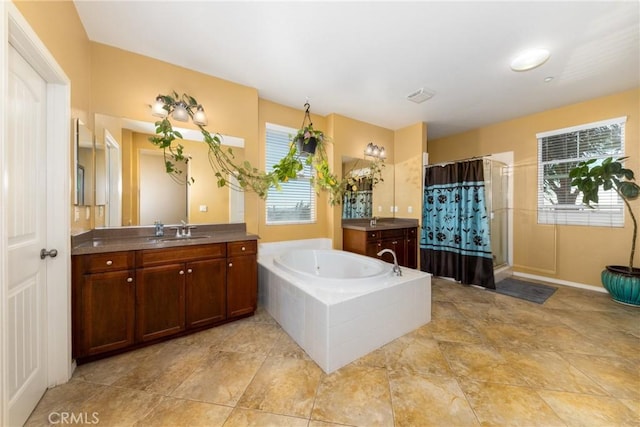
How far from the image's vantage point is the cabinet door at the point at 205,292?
6.64 ft

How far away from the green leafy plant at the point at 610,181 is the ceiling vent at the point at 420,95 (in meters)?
2.12

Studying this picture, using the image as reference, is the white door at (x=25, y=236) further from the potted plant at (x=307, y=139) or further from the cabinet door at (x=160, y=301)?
the potted plant at (x=307, y=139)

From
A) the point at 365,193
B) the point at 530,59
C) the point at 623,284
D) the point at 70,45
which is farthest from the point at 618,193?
the point at 70,45

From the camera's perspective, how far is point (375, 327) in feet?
6.12

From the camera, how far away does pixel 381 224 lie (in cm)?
398

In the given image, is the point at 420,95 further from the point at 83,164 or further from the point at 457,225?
the point at 83,164

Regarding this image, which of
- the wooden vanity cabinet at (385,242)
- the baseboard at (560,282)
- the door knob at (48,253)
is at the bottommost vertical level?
the baseboard at (560,282)

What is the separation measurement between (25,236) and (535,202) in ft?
18.2

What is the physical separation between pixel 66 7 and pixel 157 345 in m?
2.54

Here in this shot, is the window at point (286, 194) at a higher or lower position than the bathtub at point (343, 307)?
higher

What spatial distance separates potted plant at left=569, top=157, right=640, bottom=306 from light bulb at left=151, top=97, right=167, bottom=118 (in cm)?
490

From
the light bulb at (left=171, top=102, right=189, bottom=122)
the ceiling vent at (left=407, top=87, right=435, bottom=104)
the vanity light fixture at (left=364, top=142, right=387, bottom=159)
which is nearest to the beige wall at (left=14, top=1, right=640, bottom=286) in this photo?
the vanity light fixture at (left=364, top=142, right=387, bottom=159)

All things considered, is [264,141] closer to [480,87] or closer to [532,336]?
[480,87]

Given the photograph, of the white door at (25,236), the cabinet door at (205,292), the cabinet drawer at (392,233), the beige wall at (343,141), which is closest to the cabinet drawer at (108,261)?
the white door at (25,236)
